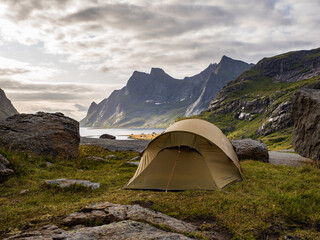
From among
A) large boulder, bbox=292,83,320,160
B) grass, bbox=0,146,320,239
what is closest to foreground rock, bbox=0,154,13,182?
grass, bbox=0,146,320,239

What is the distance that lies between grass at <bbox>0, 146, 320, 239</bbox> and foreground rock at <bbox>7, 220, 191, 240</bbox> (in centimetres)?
108

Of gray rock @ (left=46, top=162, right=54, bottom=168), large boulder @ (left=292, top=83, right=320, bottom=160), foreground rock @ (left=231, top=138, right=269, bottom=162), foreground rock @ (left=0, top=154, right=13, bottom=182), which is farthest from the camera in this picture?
foreground rock @ (left=231, top=138, right=269, bottom=162)

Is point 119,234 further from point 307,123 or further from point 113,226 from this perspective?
point 307,123

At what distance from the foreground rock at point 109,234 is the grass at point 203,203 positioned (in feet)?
3.53

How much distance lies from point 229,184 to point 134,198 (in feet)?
17.0

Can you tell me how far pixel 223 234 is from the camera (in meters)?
5.70

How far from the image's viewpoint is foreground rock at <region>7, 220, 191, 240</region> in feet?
14.5

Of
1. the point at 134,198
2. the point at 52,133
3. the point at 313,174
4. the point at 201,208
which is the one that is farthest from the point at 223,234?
the point at 52,133

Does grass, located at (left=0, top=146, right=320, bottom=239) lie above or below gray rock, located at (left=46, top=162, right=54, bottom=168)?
below

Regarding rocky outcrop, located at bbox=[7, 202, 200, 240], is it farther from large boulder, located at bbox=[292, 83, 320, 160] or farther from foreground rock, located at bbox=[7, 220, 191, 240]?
large boulder, located at bbox=[292, 83, 320, 160]

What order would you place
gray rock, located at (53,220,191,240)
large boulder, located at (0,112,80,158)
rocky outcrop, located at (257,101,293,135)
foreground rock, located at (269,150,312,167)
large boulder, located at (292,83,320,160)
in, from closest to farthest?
gray rock, located at (53,220,191,240)
large boulder, located at (0,112,80,158)
large boulder, located at (292,83,320,160)
foreground rock, located at (269,150,312,167)
rocky outcrop, located at (257,101,293,135)

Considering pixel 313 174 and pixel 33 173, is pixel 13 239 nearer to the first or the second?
pixel 33 173

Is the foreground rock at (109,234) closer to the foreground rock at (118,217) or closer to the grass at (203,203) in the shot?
the foreground rock at (118,217)

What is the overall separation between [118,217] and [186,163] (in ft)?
18.6
